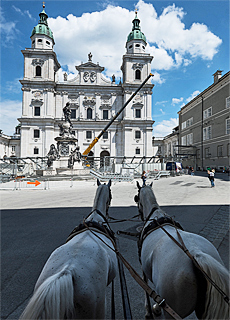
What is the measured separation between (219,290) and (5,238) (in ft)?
17.8

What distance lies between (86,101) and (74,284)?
47.9 meters

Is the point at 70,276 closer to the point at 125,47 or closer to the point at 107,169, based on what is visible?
the point at 107,169

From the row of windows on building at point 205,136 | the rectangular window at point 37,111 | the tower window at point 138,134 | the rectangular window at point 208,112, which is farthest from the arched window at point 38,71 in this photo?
the row of windows on building at point 205,136

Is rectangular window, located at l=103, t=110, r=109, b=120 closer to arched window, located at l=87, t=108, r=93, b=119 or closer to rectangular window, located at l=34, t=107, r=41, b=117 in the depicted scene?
arched window, located at l=87, t=108, r=93, b=119

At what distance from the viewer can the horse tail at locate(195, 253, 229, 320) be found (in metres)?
1.60

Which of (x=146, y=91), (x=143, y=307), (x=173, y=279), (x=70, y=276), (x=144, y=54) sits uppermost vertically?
(x=144, y=54)

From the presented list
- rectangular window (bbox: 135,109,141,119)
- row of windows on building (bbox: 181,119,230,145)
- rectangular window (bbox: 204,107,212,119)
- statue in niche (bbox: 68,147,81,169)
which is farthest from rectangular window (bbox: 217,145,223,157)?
statue in niche (bbox: 68,147,81,169)

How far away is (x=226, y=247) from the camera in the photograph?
450cm

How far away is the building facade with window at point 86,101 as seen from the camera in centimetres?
4322

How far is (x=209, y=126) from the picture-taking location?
1483 inches

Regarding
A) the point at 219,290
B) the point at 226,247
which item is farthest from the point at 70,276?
the point at 226,247

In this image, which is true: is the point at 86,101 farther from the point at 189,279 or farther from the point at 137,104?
the point at 189,279

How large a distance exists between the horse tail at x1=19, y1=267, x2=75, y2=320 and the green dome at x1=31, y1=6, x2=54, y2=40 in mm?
56146

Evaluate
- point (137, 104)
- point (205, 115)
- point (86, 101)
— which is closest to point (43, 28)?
point (86, 101)
